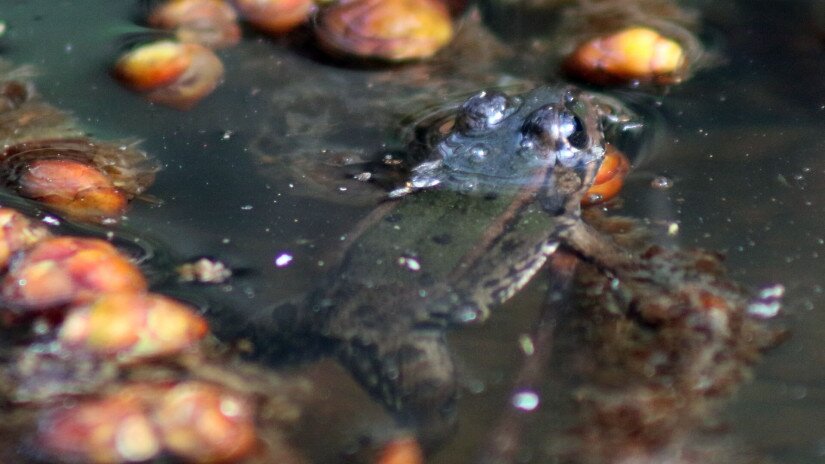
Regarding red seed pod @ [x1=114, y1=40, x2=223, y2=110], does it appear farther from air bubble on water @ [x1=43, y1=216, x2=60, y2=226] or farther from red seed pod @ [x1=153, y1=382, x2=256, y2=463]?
red seed pod @ [x1=153, y1=382, x2=256, y2=463]

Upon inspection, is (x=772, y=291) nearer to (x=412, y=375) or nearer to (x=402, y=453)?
(x=412, y=375)

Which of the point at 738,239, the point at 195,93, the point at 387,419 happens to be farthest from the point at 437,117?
the point at 387,419

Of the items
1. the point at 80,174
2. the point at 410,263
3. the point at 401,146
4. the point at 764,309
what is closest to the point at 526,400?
the point at 410,263

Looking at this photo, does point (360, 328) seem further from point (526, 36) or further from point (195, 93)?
point (526, 36)

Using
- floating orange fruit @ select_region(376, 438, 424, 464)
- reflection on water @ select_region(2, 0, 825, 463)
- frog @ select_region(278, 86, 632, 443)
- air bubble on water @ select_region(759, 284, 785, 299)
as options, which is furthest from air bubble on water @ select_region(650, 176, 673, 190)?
floating orange fruit @ select_region(376, 438, 424, 464)

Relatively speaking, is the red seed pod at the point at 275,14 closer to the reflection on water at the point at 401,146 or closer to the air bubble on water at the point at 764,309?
the reflection on water at the point at 401,146

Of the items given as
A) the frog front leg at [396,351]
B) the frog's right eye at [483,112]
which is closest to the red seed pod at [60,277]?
the frog front leg at [396,351]
